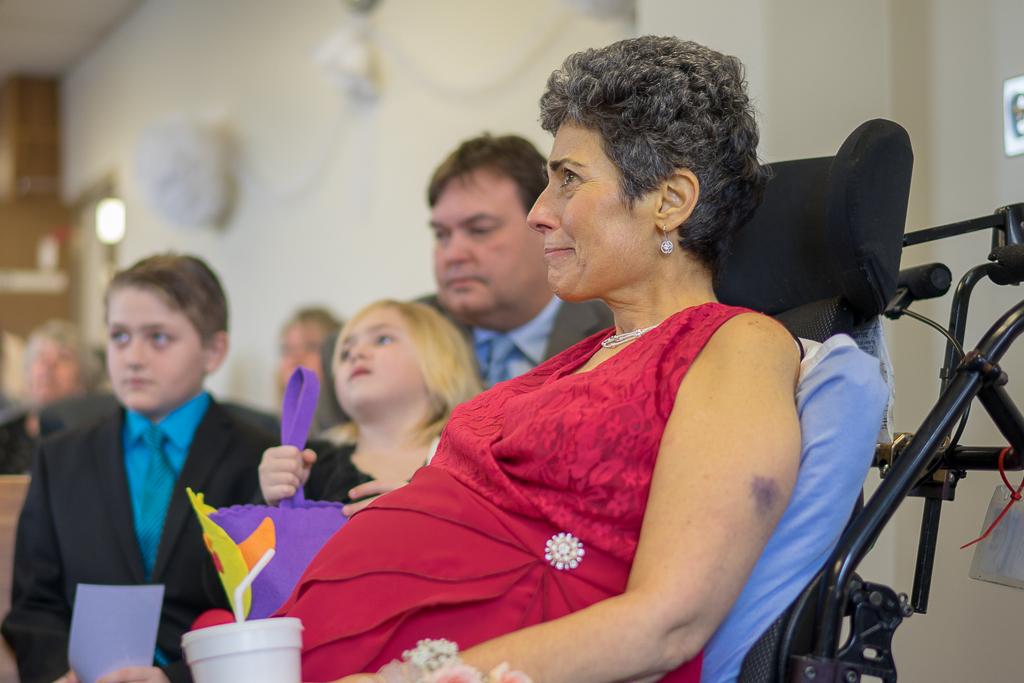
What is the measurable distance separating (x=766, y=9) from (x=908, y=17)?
28 cm

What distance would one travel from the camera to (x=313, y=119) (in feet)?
16.7

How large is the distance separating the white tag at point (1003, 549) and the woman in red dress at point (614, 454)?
0.39m

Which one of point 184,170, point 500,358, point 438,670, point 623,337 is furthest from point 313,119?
point 438,670

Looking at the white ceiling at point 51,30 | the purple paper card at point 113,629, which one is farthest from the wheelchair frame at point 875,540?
the white ceiling at point 51,30

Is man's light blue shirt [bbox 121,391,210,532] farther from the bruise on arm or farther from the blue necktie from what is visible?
the bruise on arm

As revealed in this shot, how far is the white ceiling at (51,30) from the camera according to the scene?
268 inches

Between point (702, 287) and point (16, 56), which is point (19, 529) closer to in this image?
point (702, 287)

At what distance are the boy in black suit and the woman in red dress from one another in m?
0.79

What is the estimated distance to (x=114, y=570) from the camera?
225 cm

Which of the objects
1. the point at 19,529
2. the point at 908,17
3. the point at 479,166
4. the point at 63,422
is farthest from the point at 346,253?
the point at 908,17

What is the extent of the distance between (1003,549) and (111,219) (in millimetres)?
6677

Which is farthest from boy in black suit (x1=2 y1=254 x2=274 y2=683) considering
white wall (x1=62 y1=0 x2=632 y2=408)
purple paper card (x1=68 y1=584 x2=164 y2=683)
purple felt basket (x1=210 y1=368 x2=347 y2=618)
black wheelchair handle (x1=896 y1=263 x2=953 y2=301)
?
white wall (x1=62 y1=0 x2=632 y2=408)

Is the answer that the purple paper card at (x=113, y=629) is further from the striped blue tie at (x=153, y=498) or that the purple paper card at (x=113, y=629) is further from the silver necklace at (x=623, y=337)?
the silver necklace at (x=623, y=337)

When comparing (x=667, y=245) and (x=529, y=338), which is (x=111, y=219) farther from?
(x=667, y=245)
